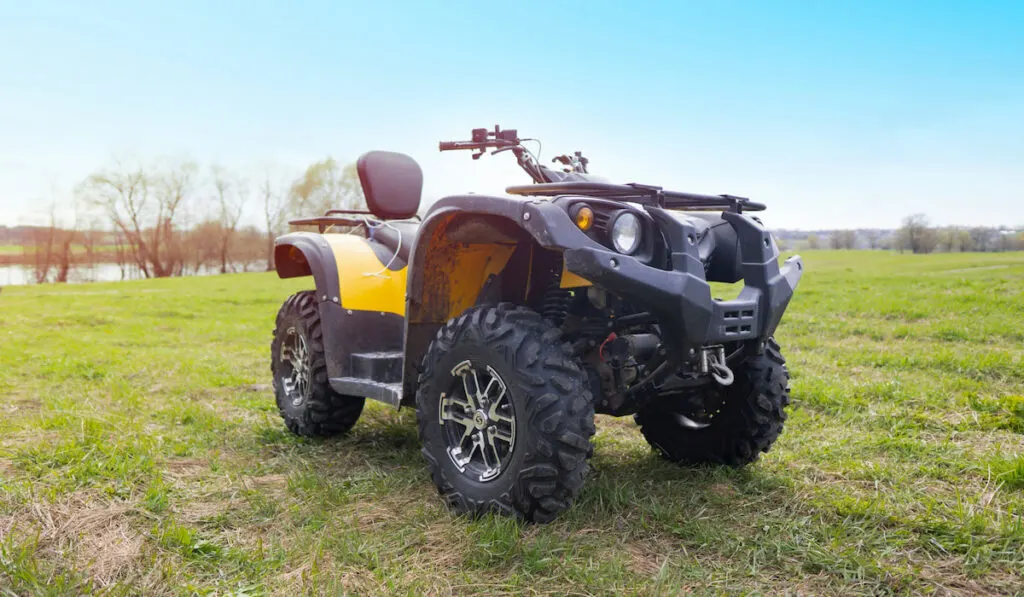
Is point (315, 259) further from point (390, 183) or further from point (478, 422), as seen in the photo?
point (478, 422)

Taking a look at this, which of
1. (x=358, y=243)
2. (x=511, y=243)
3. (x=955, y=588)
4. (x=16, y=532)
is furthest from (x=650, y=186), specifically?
(x=16, y=532)

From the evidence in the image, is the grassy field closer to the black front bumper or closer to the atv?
the atv

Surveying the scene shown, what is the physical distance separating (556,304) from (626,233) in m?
0.67

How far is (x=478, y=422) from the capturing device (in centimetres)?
325

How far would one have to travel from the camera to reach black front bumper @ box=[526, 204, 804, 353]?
2754mm

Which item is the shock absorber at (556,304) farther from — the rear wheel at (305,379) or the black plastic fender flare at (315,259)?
the rear wheel at (305,379)

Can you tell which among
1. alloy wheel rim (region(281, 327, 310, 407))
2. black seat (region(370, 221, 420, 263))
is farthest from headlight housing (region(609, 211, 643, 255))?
alloy wheel rim (region(281, 327, 310, 407))

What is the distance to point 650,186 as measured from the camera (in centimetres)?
314

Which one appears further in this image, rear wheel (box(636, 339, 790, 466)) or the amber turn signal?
rear wheel (box(636, 339, 790, 466))

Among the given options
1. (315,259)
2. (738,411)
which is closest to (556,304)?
(738,411)

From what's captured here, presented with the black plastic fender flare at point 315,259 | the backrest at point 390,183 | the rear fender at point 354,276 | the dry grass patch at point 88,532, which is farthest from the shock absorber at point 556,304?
the dry grass patch at point 88,532

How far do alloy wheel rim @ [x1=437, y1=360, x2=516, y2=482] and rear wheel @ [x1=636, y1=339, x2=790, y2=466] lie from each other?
0.88 meters

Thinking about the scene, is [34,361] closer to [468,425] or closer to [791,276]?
[468,425]

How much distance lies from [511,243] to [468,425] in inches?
35.7
